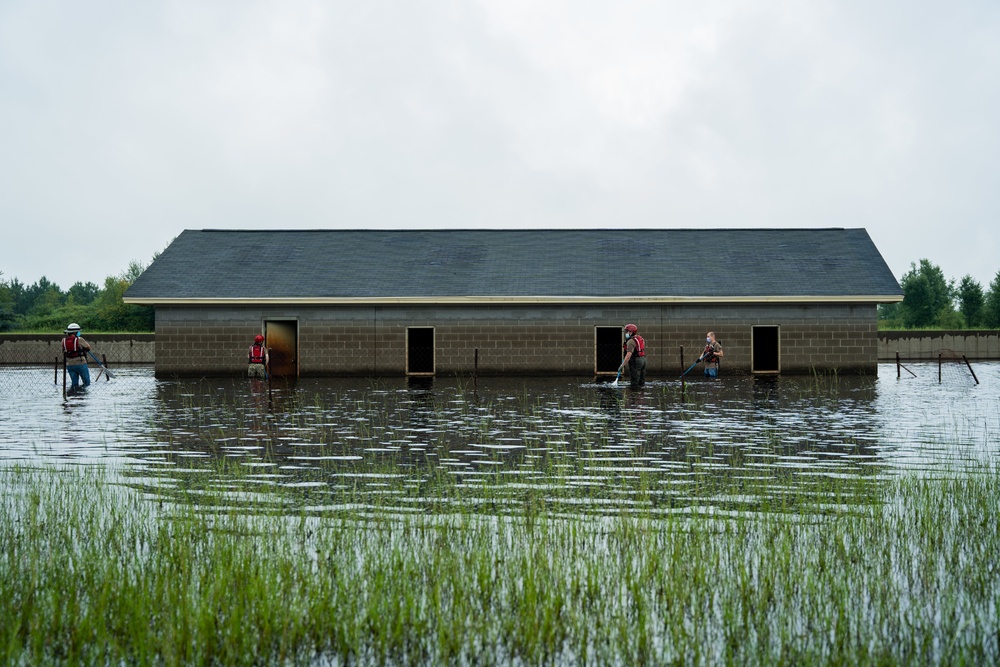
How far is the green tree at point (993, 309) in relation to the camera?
2532 inches

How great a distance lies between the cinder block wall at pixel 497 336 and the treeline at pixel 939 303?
3872 centimetres

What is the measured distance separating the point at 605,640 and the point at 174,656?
2276 millimetres

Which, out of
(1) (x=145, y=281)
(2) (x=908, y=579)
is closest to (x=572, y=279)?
(1) (x=145, y=281)

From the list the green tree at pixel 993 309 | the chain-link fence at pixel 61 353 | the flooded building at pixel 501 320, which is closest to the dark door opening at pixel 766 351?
the flooded building at pixel 501 320

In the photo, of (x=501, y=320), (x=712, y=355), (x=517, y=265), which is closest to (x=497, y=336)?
(x=501, y=320)

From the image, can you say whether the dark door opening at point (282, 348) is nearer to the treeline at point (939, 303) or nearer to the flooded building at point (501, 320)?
the flooded building at point (501, 320)

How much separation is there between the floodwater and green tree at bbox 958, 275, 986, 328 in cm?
4586

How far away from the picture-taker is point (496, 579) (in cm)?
638

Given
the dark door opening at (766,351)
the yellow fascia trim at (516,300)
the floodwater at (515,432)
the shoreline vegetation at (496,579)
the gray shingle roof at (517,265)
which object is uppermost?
the gray shingle roof at (517,265)

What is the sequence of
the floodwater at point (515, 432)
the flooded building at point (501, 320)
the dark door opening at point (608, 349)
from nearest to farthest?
1. the floodwater at point (515, 432)
2. the flooded building at point (501, 320)
3. the dark door opening at point (608, 349)

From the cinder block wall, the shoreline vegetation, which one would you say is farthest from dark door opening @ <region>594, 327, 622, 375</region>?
the shoreline vegetation

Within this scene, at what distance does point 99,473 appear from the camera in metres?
10.2

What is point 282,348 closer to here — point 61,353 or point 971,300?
point 61,353

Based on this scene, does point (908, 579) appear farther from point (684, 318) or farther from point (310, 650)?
point (684, 318)
